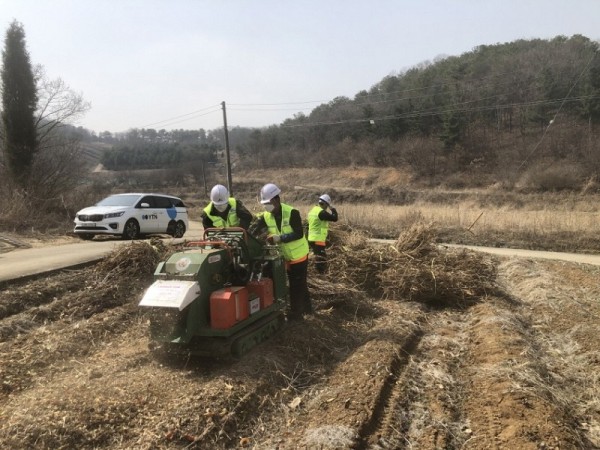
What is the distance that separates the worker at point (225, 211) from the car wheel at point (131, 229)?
30.2 ft

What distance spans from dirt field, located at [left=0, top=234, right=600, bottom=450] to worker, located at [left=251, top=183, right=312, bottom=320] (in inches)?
16.8

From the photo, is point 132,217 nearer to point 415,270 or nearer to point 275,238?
point 415,270

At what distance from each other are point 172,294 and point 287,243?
2119mm

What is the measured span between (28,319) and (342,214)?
19.3 meters

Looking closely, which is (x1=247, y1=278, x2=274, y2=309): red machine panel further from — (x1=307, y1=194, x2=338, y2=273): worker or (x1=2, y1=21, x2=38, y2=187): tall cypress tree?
(x1=2, y1=21, x2=38, y2=187): tall cypress tree

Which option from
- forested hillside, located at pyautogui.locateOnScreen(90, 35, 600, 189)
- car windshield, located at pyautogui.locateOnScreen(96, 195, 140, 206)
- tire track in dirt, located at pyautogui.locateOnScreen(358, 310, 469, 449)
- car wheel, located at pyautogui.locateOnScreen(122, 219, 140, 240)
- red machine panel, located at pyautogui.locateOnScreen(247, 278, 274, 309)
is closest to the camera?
tire track in dirt, located at pyautogui.locateOnScreen(358, 310, 469, 449)

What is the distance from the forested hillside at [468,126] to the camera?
5531cm

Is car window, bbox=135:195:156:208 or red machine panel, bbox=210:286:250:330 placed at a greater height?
car window, bbox=135:195:156:208

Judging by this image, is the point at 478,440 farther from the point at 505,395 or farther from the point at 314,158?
the point at 314,158

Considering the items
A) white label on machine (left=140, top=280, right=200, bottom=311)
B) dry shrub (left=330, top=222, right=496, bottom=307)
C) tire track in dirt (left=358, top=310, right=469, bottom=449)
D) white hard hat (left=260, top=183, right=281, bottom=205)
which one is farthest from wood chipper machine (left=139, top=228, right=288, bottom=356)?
dry shrub (left=330, top=222, right=496, bottom=307)

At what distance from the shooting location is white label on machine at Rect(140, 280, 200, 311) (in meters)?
5.14

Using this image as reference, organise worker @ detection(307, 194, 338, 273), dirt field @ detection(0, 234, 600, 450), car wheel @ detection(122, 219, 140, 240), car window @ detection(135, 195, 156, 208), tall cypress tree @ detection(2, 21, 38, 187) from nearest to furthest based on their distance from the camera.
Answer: dirt field @ detection(0, 234, 600, 450) < worker @ detection(307, 194, 338, 273) < car wheel @ detection(122, 219, 140, 240) < car window @ detection(135, 195, 156, 208) < tall cypress tree @ detection(2, 21, 38, 187)

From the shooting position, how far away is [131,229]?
1582cm

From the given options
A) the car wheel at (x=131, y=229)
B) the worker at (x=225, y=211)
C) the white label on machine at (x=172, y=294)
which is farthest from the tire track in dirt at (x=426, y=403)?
the car wheel at (x=131, y=229)
